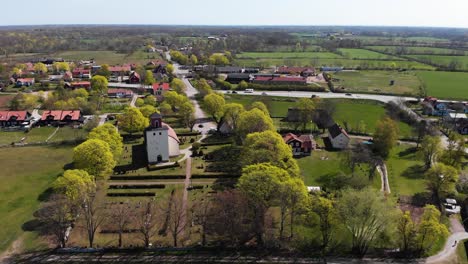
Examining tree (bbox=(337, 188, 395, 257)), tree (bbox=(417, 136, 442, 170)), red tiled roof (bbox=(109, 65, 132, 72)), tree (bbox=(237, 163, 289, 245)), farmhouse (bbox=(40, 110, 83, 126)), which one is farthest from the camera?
red tiled roof (bbox=(109, 65, 132, 72))

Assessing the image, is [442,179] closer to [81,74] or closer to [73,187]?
[73,187]

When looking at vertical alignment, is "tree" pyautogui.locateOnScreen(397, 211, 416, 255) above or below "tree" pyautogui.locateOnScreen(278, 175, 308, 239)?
below

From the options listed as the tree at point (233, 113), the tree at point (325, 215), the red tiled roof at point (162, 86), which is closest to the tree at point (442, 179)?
the tree at point (325, 215)

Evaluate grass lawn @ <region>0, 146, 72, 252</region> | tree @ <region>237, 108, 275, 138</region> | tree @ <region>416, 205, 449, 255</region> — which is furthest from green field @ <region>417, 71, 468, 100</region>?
grass lawn @ <region>0, 146, 72, 252</region>

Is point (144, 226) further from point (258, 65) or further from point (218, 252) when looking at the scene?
point (258, 65)

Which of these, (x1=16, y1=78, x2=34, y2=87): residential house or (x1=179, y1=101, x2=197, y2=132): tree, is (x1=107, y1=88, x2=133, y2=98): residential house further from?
(x1=179, y1=101, x2=197, y2=132): tree

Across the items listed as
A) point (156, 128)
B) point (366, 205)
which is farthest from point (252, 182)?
point (156, 128)

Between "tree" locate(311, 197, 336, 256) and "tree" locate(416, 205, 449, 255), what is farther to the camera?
"tree" locate(311, 197, 336, 256)
